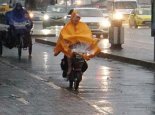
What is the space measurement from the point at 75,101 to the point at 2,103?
1.34 meters

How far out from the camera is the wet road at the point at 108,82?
459 inches

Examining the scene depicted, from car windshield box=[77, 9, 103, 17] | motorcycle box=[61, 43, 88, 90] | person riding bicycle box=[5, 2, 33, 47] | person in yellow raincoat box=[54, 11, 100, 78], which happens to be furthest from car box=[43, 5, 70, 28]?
motorcycle box=[61, 43, 88, 90]

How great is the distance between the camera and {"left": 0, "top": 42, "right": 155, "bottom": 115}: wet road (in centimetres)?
1167

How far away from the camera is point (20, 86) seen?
1430 cm

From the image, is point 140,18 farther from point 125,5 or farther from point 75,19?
point 75,19

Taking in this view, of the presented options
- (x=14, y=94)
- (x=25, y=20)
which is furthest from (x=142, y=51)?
(x=14, y=94)

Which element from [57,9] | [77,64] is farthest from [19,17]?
[57,9]

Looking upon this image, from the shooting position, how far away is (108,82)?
15.1 metres

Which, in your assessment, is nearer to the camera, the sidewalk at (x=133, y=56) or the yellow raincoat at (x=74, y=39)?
the yellow raincoat at (x=74, y=39)

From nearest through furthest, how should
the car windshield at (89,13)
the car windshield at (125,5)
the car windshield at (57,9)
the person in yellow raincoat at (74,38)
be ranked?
the person in yellow raincoat at (74,38) → the car windshield at (89,13) → the car windshield at (57,9) → the car windshield at (125,5)

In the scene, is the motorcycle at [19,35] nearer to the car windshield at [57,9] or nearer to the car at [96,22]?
the car at [96,22]

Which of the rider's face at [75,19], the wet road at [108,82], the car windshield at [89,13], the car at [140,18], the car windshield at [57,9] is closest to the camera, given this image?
the wet road at [108,82]

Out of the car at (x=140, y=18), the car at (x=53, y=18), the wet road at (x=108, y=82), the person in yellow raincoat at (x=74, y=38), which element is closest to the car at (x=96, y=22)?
the car at (x=53, y=18)

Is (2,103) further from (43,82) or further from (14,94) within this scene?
(43,82)
